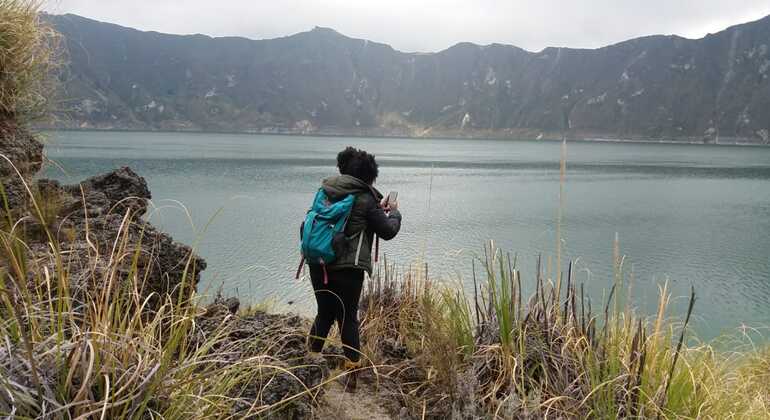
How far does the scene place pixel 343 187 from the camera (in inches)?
125

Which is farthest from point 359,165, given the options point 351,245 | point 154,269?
point 154,269

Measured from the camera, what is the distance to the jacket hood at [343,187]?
3.16m

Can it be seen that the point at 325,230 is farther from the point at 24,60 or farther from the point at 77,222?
the point at 24,60

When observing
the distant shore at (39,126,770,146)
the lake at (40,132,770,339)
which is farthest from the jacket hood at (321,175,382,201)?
the distant shore at (39,126,770,146)

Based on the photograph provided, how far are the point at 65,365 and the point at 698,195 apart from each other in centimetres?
3623

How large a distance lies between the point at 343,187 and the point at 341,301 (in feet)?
2.13

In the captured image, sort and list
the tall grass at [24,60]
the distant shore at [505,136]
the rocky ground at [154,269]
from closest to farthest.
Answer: the rocky ground at [154,269]
the tall grass at [24,60]
the distant shore at [505,136]

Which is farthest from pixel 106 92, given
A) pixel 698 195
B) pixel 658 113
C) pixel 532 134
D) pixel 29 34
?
pixel 29 34

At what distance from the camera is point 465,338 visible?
3.42 meters

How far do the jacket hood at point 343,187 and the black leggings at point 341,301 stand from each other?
1.38 ft

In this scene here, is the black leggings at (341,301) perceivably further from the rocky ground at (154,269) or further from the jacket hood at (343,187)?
the jacket hood at (343,187)

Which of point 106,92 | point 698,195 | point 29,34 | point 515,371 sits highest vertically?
point 106,92

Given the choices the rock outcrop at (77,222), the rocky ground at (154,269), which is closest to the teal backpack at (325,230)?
the rocky ground at (154,269)

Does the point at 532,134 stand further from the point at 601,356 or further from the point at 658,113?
the point at 601,356
